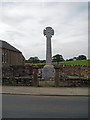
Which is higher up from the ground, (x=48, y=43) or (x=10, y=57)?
(x=48, y=43)

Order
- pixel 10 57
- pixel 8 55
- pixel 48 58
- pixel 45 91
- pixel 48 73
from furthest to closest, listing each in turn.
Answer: pixel 10 57 → pixel 8 55 → pixel 48 58 → pixel 48 73 → pixel 45 91

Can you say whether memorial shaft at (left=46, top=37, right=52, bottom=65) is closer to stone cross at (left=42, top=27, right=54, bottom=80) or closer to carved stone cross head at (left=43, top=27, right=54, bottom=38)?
stone cross at (left=42, top=27, right=54, bottom=80)

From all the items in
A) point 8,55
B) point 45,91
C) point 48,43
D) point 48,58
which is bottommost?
point 45,91

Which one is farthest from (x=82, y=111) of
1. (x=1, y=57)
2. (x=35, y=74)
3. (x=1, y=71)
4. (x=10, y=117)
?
(x=1, y=57)

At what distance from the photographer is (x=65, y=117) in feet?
16.0

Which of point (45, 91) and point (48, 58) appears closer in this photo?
point (45, 91)

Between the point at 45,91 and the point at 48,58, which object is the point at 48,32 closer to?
the point at 48,58

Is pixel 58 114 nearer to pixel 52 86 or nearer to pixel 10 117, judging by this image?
pixel 10 117

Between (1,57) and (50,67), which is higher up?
(1,57)

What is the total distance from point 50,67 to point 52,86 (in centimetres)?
394

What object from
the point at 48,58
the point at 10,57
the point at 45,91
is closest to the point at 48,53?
the point at 48,58

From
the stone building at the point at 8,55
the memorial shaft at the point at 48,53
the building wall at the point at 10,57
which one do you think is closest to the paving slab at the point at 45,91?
the memorial shaft at the point at 48,53

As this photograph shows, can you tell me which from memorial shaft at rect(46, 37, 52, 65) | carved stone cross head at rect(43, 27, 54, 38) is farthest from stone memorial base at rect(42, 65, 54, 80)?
carved stone cross head at rect(43, 27, 54, 38)

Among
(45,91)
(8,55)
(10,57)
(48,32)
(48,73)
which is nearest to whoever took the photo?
(45,91)
